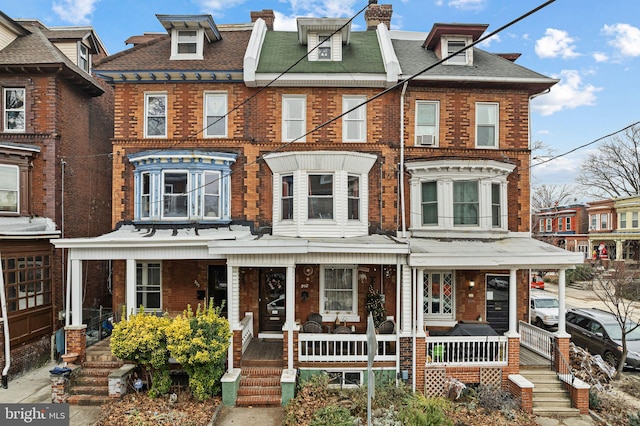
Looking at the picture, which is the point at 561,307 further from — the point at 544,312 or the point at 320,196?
the point at 320,196

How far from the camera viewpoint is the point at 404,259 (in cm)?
1064

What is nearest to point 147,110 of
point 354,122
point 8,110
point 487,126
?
point 8,110

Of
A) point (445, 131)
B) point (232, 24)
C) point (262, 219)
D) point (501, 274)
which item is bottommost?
point (501, 274)

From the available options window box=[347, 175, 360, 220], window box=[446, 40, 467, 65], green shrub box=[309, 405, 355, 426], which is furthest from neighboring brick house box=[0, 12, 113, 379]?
window box=[446, 40, 467, 65]

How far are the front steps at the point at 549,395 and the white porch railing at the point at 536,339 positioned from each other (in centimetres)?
79

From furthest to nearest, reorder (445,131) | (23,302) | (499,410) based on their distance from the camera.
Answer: (445,131) < (23,302) < (499,410)

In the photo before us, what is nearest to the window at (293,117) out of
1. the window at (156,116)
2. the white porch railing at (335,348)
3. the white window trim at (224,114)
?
the white window trim at (224,114)

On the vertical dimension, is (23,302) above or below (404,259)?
below

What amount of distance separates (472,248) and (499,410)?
4.51 metres

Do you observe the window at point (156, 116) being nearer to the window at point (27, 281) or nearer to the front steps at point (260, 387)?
the window at point (27, 281)

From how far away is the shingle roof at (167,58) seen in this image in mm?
A: 12977

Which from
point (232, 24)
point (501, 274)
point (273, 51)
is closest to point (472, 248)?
point (501, 274)

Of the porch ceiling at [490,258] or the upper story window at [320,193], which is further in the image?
the upper story window at [320,193]

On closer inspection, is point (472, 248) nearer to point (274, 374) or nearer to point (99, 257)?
point (274, 374)
